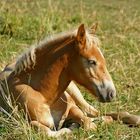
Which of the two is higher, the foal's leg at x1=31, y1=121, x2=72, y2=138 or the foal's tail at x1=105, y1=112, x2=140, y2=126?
the foal's leg at x1=31, y1=121, x2=72, y2=138

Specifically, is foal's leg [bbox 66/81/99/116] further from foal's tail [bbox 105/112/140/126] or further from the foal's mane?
the foal's mane

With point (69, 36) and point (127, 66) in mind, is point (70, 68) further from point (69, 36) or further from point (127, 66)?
point (127, 66)

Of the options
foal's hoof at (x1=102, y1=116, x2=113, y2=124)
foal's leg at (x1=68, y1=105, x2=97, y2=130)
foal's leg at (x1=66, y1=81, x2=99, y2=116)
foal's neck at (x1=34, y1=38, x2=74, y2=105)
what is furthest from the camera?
foal's leg at (x1=66, y1=81, x2=99, y2=116)

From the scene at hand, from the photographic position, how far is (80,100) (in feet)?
23.2

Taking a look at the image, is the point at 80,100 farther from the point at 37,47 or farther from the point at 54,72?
the point at 37,47

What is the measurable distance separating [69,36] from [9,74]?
3.03 ft

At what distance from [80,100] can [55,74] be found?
1.01 metres

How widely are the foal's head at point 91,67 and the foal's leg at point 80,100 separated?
93 centimetres

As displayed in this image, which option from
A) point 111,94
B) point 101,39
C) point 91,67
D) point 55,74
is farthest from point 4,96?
point 101,39

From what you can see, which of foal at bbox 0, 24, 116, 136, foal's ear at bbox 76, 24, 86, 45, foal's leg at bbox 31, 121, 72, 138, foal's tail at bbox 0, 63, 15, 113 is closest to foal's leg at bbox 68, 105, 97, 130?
foal at bbox 0, 24, 116, 136

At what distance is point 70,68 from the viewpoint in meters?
6.15

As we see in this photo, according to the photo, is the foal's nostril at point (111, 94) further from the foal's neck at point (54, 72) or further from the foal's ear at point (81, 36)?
the foal's ear at point (81, 36)

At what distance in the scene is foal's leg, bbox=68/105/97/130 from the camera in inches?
249

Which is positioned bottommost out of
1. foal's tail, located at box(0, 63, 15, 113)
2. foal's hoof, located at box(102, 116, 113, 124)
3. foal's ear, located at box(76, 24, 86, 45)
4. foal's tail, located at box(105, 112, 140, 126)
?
foal's tail, located at box(105, 112, 140, 126)
